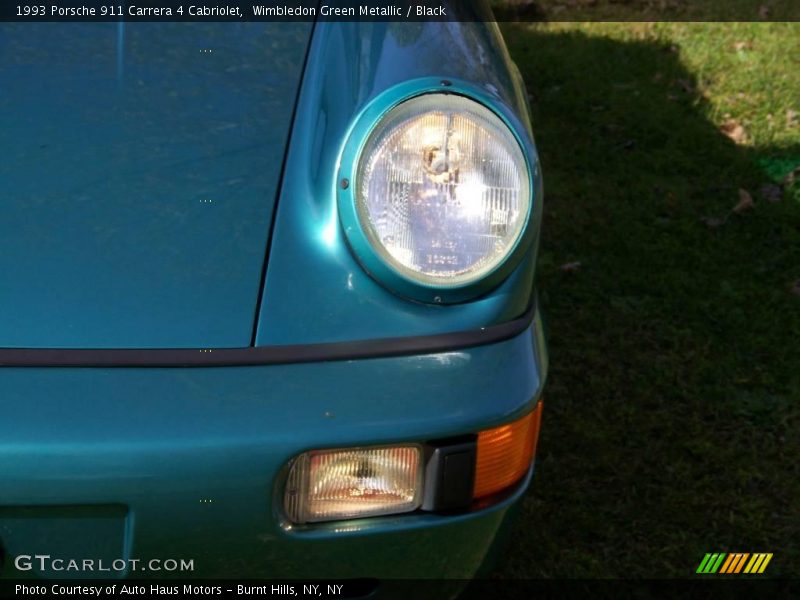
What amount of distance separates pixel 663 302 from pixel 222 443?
2.03m

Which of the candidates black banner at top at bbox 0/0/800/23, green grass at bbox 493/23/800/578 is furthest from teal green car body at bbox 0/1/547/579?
green grass at bbox 493/23/800/578

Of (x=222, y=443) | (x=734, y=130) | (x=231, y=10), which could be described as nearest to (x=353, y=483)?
(x=222, y=443)

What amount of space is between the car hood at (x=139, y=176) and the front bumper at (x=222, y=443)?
8 centimetres

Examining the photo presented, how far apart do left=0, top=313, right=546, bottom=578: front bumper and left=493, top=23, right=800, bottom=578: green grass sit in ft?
2.67

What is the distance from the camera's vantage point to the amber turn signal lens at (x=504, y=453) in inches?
59.4

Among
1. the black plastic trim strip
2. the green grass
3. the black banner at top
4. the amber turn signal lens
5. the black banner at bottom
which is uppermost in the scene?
the black banner at top

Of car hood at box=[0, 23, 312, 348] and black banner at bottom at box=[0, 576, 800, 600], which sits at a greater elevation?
car hood at box=[0, 23, 312, 348]

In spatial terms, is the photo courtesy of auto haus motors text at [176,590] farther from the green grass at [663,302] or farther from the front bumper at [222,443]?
the green grass at [663,302]

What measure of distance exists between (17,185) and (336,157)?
1.59 ft

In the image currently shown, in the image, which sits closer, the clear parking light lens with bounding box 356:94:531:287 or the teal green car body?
the teal green car body

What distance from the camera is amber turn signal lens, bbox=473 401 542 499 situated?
59.4 inches

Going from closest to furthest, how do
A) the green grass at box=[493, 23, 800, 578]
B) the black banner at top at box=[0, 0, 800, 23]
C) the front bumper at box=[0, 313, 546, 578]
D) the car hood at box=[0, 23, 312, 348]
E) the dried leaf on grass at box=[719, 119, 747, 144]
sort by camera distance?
the front bumper at box=[0, 313, 546, 578] < the car hood at box=[0, 23, 312, 348] < the black banner at top at box=[0, 0, 800, 23] < the green grass at box=[493, 23, 800, 578] < the dried leaf on grass at box=[719, 119, 747, 144]

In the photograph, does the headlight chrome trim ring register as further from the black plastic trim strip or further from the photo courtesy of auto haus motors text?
the photo courtesy of auto haus motors text

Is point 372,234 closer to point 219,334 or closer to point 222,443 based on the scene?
point 219,334
